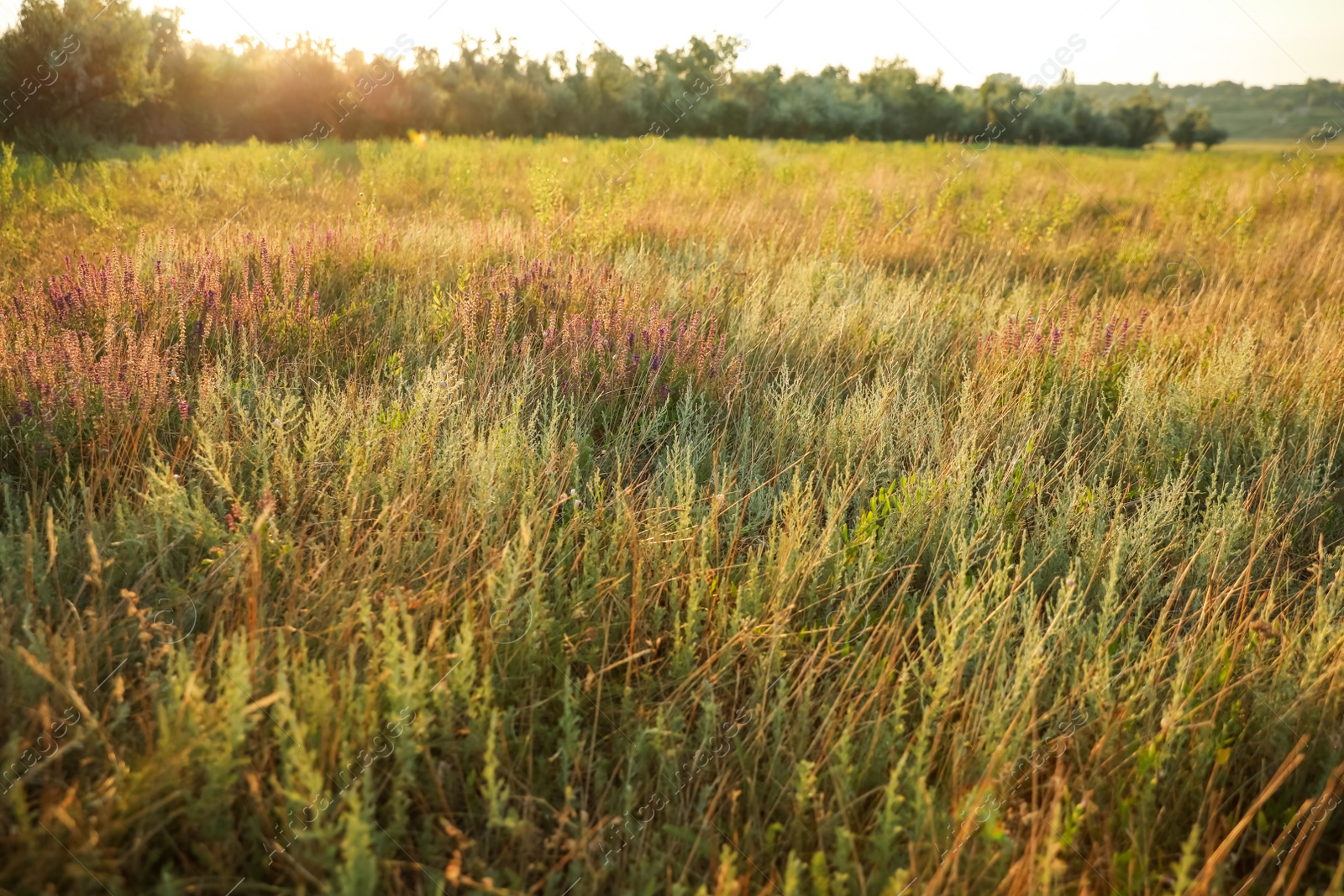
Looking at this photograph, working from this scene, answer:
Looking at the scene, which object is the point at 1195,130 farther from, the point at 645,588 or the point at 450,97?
the point at 645,588

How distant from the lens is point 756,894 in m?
1.34

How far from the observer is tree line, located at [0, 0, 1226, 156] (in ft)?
40.9

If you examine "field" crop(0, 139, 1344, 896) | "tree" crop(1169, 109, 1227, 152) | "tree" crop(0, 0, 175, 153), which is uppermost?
"tree" crop(1169, 109, 1227, 152)

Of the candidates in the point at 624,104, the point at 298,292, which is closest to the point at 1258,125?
the point at 624,104

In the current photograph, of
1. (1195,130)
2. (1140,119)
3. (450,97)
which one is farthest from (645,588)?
(1195,130)

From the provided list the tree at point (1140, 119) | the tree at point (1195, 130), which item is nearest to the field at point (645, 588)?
the tree at point (1140, 119)

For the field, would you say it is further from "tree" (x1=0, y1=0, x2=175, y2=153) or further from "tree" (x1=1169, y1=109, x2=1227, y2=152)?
"tree" (x1=1169, y1=109, x2=1227, y2=152)

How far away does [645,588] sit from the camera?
6.53 ft

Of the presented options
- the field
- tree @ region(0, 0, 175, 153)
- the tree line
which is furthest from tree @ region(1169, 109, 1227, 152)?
tree @ region(0, 0, 175, 153)

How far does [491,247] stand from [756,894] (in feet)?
14.1

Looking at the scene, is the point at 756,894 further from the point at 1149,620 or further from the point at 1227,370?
the point at 1227,370

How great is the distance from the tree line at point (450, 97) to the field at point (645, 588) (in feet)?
13.2

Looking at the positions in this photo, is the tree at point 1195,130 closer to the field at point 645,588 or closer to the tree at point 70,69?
the field at point 645,588

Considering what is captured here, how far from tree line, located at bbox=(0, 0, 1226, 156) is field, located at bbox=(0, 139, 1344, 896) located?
403cm
